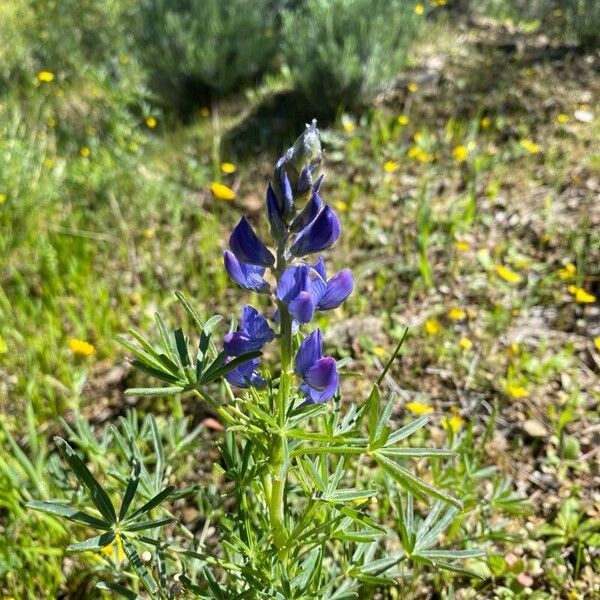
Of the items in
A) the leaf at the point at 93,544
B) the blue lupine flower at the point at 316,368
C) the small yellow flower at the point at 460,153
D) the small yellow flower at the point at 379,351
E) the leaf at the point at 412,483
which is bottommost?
the small yellow flower at the point at 379,351

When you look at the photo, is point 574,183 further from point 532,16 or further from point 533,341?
point 532,16

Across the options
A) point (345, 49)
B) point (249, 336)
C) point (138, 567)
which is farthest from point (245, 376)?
point (345, 49)

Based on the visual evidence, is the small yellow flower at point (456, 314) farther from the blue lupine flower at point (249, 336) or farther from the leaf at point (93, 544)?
the leaf at point (93, 544)

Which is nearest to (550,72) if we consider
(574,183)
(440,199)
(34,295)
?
(574,183)

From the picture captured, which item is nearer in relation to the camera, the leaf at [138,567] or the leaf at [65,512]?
the leaf at [65,512]

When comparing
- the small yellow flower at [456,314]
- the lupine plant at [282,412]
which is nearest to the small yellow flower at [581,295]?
the small yellow flower at [456,314]

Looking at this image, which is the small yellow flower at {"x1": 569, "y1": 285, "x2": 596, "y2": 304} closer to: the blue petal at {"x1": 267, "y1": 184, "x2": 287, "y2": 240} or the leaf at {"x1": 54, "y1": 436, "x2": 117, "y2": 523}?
the blue petal at {"x1": 267, "y1": 184, "x2": 287, "y2": 240}

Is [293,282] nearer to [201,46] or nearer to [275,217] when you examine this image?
[275,217]

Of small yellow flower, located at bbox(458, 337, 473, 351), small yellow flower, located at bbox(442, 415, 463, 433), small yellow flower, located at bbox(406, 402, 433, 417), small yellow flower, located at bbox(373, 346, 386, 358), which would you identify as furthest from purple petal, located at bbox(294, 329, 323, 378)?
small yellow flower, located at bbox(458, 337, 473, 351)
